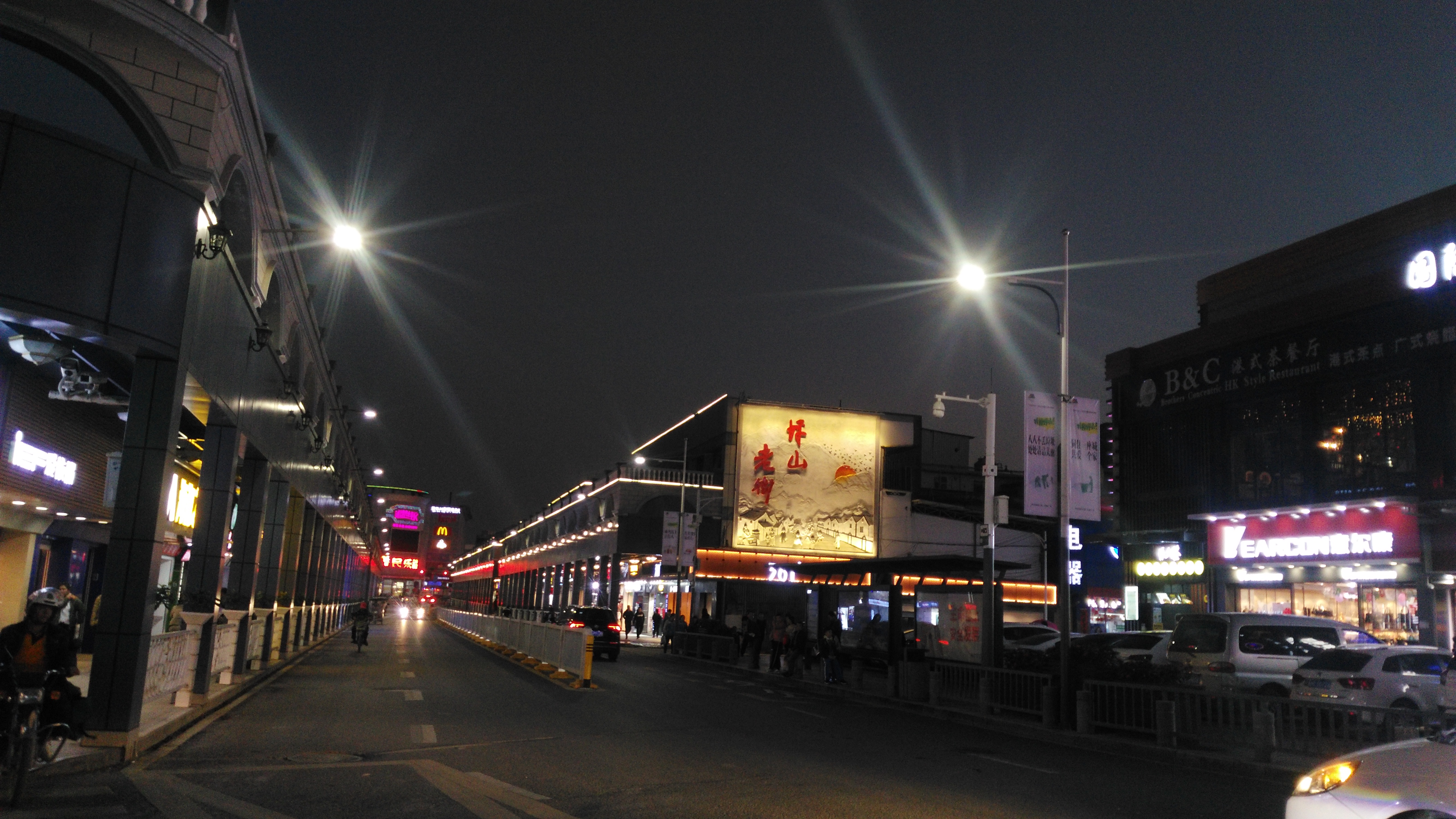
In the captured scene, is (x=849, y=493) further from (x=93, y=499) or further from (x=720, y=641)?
(x=93, y=499)

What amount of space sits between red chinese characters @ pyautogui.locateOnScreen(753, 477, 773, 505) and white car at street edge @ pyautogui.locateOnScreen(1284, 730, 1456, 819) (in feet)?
158

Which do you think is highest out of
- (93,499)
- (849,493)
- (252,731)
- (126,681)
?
(849,493)

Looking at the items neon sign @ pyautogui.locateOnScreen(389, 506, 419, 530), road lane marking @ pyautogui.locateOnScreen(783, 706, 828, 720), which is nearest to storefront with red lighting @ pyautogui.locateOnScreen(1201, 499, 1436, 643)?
road lane marking @ pyautogui.locateOnScreen(783, 706, 828, 720)

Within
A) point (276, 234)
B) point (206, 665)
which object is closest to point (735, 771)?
point (206, 665)

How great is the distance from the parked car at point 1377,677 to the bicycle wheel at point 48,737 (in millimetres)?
17481

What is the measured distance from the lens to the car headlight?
6426mm

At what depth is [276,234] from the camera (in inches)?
790

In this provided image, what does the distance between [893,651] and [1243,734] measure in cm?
1172

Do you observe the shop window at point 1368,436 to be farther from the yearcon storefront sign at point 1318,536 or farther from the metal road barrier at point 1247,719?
the metal road barrier at point 1247,719

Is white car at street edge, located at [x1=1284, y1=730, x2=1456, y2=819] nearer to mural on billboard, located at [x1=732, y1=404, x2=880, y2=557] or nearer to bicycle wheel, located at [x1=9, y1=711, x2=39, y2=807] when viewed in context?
bicycle wheel, located at [x1=9, y1=711, x2=39, y2=807]

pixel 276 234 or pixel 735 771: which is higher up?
pixel 276 234

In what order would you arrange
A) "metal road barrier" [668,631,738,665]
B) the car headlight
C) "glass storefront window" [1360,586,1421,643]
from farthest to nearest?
"metal road barrier" [668,631,738,665] → "glass storefront window" [1360,586,1421,643] → the car headlight

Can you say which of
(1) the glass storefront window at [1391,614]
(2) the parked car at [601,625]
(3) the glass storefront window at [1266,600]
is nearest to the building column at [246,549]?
(2) the parked car at [601,625]

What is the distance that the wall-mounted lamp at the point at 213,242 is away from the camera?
507 inches
